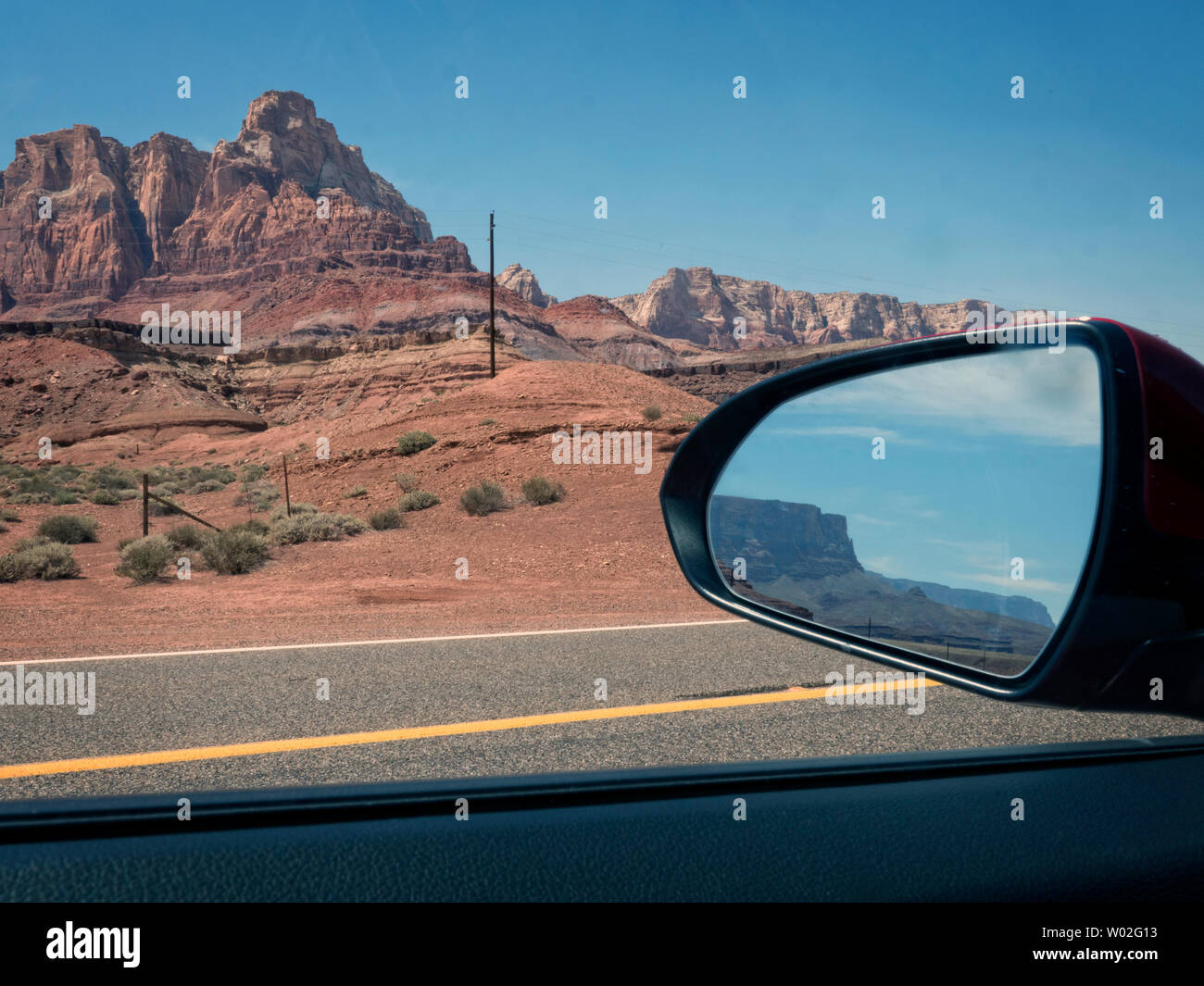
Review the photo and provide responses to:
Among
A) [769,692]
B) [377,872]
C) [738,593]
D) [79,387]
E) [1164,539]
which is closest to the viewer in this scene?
[1164,539]

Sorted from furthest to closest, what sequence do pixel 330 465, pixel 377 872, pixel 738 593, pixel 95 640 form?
1. pixel 330 465
2. pixel 95 640
3. pixel 738 593
4. pixel 377 872

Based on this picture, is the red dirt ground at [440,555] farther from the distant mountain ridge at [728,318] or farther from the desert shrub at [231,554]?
the distant mountain ridge at [728,318]

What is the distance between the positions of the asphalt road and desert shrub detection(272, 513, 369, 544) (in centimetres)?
1216

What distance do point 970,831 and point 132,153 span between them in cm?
18071

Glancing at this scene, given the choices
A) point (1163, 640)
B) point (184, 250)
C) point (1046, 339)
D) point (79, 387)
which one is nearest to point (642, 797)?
point (1163, 640)

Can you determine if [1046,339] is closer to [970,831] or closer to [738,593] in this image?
[970,831]

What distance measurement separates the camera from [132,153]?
153 m

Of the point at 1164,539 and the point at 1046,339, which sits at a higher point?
the point at 1046,339

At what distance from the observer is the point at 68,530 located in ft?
70.9

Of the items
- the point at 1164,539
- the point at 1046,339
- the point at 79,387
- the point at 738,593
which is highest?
the point at 79,387

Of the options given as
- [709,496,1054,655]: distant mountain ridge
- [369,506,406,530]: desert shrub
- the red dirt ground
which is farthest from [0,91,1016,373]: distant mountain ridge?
[709,496,1054,655]: distant mountain ridge

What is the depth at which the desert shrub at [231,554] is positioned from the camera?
1512cm

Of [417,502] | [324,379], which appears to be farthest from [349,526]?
[324,379]

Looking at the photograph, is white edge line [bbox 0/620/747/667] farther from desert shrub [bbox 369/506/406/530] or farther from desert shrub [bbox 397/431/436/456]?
desert shrub [bbox 397/431/436/456]
